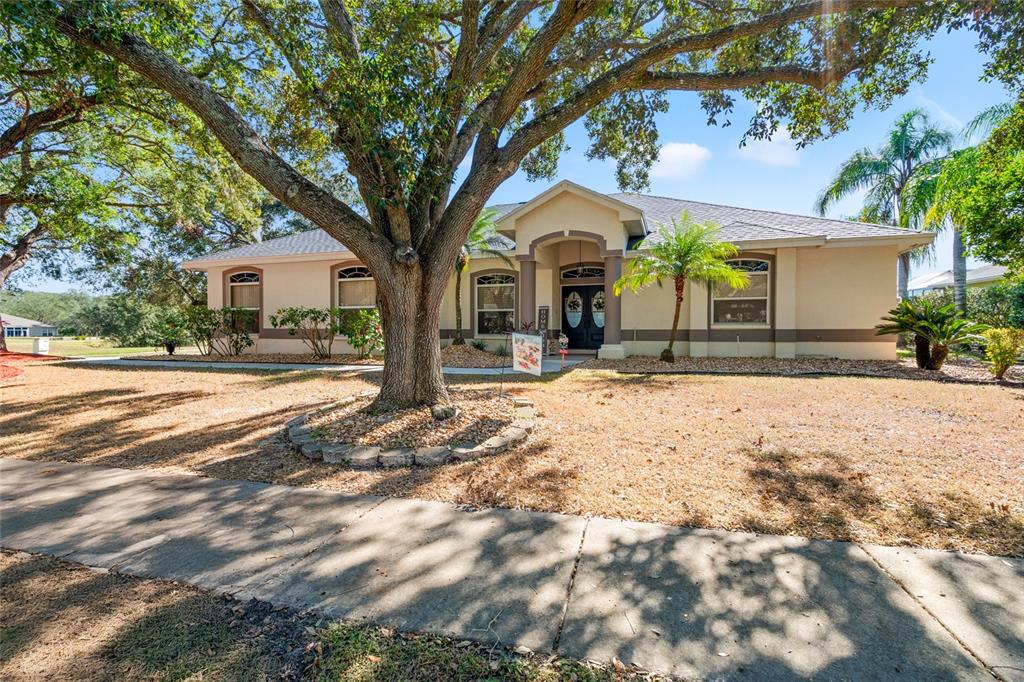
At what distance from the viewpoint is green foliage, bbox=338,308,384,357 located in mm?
13570

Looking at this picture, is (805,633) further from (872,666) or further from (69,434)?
(69,434)

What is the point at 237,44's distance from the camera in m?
8.36

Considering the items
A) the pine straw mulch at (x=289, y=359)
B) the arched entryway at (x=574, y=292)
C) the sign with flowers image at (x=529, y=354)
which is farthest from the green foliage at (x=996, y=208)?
the pine straw mulch at (x=289, y=359)

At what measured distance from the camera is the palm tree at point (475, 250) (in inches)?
554

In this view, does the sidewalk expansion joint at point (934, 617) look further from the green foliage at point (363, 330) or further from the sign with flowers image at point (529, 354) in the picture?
the green foliage at point (363, 330)

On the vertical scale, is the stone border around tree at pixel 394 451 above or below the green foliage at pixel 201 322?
below

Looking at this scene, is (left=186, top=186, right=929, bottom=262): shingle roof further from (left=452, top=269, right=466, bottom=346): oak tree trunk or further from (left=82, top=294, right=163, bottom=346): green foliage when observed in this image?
(left=82, top=294, right=163, bottom=346): green foliage

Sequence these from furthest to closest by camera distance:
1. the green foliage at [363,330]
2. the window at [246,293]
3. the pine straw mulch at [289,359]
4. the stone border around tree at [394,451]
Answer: the window at [246,293] → the pine straw mulch at [289,359] → the green foliage at [363,330] → the stone border around tree at [394,451]

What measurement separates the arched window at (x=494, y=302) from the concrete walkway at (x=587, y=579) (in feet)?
39.2

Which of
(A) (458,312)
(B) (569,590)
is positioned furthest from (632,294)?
(B) (569,590)

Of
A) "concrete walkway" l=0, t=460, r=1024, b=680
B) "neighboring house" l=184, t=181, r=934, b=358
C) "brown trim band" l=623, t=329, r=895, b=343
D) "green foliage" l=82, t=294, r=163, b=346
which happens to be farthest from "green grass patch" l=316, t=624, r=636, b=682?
"green foliage" l=82, t=294, r=163, b=346

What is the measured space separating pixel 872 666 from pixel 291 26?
842cm

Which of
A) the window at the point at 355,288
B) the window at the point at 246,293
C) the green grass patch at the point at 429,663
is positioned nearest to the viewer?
the green grass patch at the point at 429,663

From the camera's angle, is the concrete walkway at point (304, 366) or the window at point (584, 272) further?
the window at point (584, 272)
